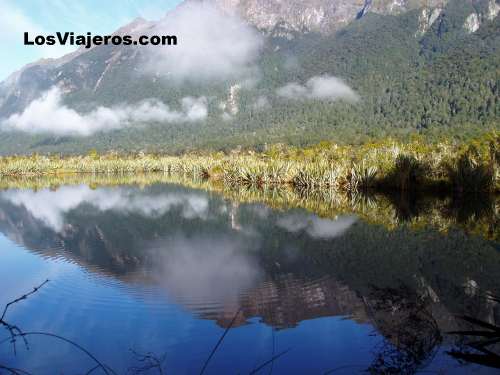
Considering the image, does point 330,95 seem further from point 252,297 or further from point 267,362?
point 267,362

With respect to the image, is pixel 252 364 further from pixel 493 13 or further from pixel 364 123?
pixel 493 13

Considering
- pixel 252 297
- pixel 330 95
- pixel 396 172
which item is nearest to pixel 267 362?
pixel 252 297

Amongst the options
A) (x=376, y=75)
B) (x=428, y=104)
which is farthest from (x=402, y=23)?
(x=428, y=104)

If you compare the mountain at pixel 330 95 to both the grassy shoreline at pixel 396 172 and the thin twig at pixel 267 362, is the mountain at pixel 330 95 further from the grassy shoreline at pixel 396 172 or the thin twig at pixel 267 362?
the thin twig at pixel 267 362

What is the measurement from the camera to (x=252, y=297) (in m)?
6.29

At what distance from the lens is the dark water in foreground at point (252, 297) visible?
444 centimetres

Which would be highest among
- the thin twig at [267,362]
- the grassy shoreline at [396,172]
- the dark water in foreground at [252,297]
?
the grassy shoreline at [396,172]

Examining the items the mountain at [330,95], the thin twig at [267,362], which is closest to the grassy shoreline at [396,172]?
the thin twig at [267,362]

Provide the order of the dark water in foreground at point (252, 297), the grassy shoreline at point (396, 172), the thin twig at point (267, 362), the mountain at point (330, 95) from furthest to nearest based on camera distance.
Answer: the mountain at point (330, 95), the grassy shoreline at point (396, 172), the dark water in foreground at point (252, 297), the thin twig at point (267, 362)

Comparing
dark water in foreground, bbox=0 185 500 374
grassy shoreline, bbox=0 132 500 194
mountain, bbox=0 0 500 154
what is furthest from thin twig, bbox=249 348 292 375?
Result: mountain, bbox=0 0 500 154

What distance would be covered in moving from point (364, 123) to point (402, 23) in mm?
89697

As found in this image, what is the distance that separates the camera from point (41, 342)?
488 centimetres

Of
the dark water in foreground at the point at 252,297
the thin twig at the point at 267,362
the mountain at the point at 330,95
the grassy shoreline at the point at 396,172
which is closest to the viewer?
the thin twig at the point at 267,362

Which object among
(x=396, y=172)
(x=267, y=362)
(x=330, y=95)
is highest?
(x=330, y=95)
